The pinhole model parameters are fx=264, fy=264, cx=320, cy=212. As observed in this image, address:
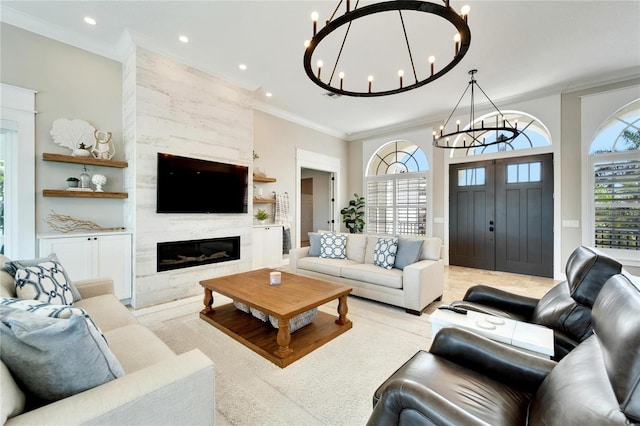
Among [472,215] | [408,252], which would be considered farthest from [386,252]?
[472,215]

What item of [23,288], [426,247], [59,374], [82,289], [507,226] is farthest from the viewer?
[507,226]

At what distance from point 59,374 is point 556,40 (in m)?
5.38

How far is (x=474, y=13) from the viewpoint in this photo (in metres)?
2.93

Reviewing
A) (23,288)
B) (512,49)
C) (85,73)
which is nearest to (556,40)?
(512,49)

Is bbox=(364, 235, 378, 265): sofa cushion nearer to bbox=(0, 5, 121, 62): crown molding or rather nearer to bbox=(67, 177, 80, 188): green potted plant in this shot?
bbox=(67, 177, 80, 188): green potted plant

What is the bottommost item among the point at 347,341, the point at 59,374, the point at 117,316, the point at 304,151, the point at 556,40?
the point at 347,341

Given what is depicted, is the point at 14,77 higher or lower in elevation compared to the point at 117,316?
higher

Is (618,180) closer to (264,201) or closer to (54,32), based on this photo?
(264,201)

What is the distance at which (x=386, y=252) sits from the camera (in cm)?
370

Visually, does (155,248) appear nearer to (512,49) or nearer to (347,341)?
(347,341)

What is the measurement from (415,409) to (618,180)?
5.71 m

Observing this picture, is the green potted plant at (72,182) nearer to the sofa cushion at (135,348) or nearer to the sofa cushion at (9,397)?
the sofa cushion at (135,348)

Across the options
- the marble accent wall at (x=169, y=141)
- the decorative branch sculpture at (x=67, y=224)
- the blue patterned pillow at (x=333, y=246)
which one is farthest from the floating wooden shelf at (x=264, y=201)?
the decorative branch sculpture at (x=67, y=224)

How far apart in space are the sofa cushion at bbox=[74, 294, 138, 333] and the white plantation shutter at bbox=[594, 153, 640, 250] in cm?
655
